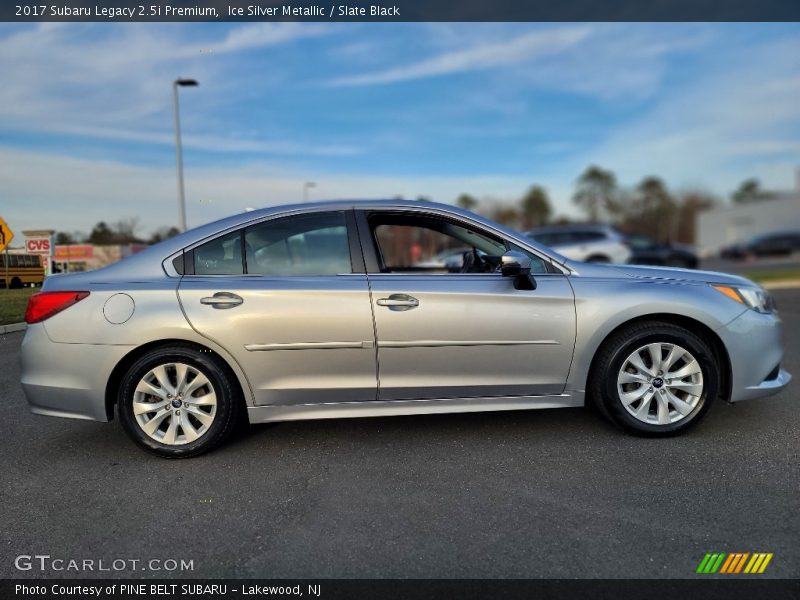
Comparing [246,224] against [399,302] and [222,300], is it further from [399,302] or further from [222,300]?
[399,302]

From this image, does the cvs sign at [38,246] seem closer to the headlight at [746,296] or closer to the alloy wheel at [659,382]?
the alloy wheel at [659,382]

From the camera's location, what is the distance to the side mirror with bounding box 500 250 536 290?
10.9 ft

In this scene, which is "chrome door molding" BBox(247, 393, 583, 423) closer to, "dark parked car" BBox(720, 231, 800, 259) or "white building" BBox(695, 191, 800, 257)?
"dark parked car" BBox(720, 231, 800, 259)

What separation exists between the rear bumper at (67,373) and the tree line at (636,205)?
268ft

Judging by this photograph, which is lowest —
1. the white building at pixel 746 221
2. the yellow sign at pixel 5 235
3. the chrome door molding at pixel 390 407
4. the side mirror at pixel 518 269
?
the chrome door molding at pixel 390 407

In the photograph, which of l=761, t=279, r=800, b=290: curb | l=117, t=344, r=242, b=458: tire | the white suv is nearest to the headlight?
l=117, t=344, r=242, b=458: tire

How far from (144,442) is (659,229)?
93.7 meters

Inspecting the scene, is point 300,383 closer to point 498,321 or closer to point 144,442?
point 144,442

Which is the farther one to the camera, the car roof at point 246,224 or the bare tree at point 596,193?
the bare tree at point 596,193

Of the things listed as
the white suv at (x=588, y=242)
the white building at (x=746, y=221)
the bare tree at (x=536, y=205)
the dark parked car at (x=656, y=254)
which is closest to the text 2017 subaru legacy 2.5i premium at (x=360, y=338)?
the white suv at (x=588, y=242)

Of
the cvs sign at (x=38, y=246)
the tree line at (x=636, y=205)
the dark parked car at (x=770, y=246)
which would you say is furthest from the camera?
the tree line at (x=636, y=205)

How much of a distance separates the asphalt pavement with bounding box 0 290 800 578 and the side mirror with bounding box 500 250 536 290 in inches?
40.7

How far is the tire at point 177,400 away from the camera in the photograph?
130 inches

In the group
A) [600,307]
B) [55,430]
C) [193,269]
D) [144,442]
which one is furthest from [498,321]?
[55,430]
